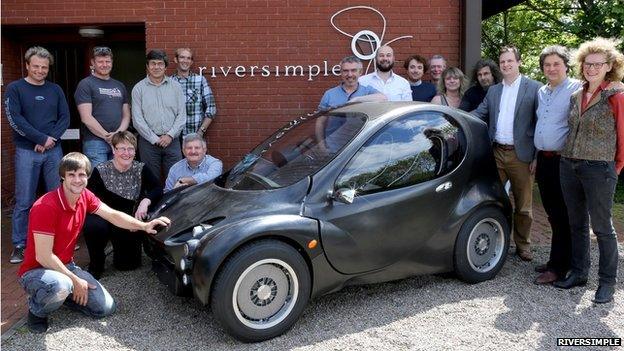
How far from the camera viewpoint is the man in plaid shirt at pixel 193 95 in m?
6.74

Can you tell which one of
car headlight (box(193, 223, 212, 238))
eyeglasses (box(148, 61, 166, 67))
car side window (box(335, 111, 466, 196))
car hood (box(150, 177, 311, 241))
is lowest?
car headlight (box(193, 223, 212, 238))

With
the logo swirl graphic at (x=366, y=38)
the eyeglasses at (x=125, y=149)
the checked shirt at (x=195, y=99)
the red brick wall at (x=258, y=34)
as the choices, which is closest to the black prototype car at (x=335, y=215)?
the eyeglasses at (x=125, y=149)

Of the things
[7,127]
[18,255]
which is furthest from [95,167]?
[7,127]

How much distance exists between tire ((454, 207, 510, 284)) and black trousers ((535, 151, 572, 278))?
0.44 m

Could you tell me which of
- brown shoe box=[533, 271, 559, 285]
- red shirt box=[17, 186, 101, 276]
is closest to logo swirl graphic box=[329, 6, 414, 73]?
brown shoe box=[533, 271, 559, 285]

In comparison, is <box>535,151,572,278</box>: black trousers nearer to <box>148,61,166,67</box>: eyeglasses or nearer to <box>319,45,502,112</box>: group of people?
<box>319,45,502,112</box>: group of people

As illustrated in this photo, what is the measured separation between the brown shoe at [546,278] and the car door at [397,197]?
907mm

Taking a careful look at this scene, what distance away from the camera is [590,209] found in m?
4.33

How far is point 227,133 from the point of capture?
24.6 ft

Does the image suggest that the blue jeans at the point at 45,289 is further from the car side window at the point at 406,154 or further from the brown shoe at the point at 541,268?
the brown shoe at the point at 541,268

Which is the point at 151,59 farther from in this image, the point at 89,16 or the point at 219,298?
the point at 219,298

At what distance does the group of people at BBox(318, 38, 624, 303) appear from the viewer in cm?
420

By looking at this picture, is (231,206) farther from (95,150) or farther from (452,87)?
(452,87)

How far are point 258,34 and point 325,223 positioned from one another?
4.10 meters
